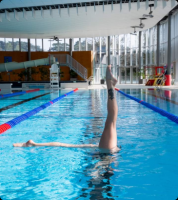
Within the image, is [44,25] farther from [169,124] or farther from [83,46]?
[169,124]

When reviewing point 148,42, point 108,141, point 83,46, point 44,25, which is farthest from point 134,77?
point 108,141

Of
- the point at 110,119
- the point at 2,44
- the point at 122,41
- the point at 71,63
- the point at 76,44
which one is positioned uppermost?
the point at 122,41

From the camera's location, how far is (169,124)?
219 inches

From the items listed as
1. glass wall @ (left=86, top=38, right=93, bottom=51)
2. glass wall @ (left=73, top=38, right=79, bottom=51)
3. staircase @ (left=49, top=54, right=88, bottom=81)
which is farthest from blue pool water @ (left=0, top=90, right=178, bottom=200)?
glass wall @ (left=86, top=38, right=93, bottom=51)

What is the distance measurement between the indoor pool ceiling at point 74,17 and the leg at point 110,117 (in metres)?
13.0

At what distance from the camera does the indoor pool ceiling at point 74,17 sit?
1568cm

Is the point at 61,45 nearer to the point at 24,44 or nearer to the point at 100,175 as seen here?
the point at 24,44

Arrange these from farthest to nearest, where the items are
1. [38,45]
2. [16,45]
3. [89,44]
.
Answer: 1. [89,44]
2. [38,45]
3. [16,45]

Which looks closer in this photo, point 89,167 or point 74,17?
point 89,167

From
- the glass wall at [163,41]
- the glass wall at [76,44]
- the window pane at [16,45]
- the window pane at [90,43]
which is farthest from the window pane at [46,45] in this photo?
the glass wall at [163,41]

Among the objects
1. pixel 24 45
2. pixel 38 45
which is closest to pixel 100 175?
pixel 24 45

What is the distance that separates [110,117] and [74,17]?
55.3 ft

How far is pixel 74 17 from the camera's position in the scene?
18781 millimetres

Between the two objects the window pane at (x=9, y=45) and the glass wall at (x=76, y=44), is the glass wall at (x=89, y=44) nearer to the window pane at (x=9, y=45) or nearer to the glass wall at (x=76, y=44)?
the glass wall at (x=76, y=44)
